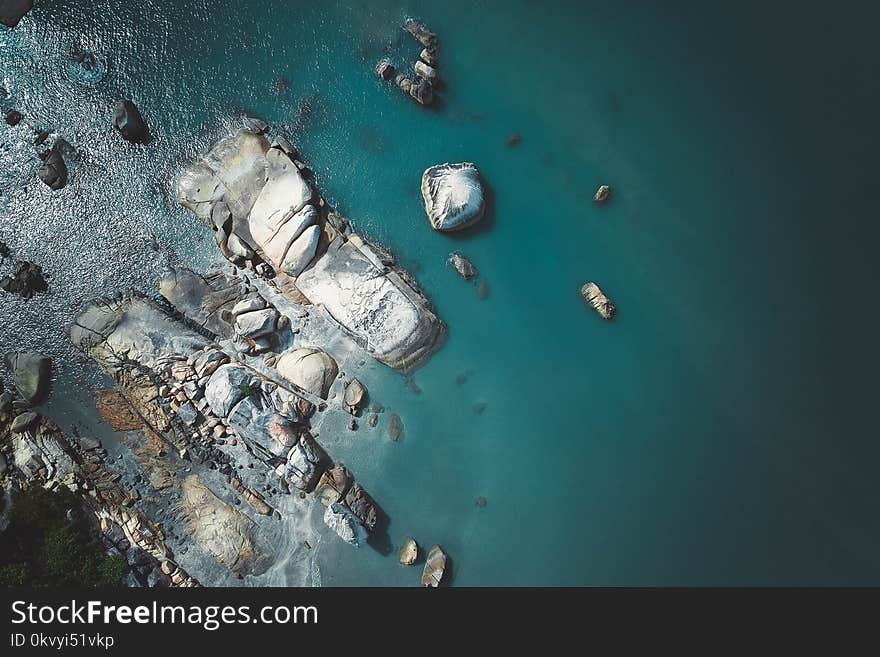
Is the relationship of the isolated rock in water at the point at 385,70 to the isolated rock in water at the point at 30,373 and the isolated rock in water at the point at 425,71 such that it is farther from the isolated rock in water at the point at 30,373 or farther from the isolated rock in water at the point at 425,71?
the isolated rock in water at the point at 30,373

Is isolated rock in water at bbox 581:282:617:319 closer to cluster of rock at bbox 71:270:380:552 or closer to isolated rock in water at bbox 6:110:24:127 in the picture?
cluster of rock at bbox 71:270:380:552

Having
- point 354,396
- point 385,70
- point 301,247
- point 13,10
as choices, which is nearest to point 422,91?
point 385,70

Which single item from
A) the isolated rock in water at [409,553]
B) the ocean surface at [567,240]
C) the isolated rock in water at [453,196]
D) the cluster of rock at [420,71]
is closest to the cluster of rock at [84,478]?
the ocean surface at [567,240]

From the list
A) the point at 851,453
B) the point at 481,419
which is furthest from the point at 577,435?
the point at 851,453

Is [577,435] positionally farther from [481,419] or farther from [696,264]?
[696,264]

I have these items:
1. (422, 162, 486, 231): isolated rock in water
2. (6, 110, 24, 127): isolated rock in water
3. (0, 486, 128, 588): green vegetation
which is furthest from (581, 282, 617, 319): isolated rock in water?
(6, 110, 24, 127): isolated rock in water

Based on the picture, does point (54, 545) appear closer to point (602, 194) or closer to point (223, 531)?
point (223, 531)
